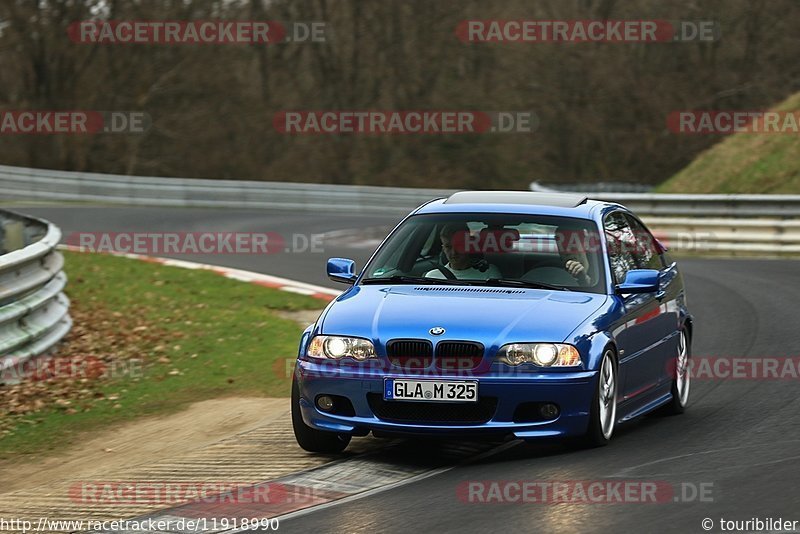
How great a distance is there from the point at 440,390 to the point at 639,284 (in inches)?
66.3

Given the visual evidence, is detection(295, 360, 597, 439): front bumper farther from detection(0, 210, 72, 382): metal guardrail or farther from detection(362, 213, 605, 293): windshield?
detection(0, 210, 72, 382): metal guardrail

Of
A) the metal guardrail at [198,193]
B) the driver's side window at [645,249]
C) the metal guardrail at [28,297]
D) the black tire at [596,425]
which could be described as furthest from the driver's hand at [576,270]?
the metal guardrail at [198,193]

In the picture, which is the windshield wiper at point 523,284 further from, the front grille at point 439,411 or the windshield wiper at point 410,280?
the front grille at point 439,411

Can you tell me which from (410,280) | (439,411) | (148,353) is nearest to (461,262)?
(410,280)

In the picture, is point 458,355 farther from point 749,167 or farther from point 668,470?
point 749,167

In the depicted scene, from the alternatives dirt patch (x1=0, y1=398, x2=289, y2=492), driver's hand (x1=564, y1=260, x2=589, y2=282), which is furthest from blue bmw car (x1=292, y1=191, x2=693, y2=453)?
dirt patch (x1=0, y1=398, x2=289, y2=492)

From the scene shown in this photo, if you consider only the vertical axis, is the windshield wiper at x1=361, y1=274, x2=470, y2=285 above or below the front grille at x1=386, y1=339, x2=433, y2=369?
above

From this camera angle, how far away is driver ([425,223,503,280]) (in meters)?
8.59

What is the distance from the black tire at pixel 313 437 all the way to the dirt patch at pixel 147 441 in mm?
983

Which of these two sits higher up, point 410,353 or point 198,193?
point 410,353

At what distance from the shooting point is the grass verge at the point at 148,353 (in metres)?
10.4

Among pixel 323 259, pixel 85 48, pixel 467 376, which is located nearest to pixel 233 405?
pixel 467 376

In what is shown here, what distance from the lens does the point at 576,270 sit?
28.0ft

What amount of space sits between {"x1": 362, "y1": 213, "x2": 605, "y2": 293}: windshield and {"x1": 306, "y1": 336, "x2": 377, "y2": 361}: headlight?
88 cm
